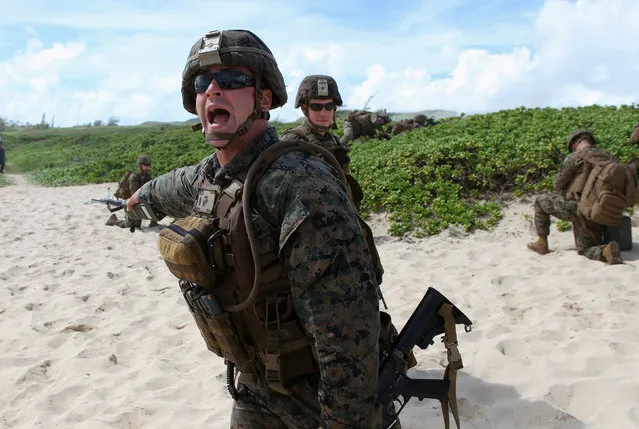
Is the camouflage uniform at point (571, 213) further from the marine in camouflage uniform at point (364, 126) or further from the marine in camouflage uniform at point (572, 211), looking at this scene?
the marine in camouflage uniform at point (364, 126)

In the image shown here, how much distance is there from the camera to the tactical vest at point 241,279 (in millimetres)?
2078

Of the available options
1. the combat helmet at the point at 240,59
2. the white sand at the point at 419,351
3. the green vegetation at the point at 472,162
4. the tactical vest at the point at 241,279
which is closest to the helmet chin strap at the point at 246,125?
the combat helmet at the point at 240,59

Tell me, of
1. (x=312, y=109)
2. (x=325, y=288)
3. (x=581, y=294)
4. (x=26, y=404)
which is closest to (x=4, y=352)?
(x=26, y=404)

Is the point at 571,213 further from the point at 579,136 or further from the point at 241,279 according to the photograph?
the point at 241,279

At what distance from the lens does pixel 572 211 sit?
7.41m

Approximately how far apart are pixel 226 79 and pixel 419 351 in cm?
328

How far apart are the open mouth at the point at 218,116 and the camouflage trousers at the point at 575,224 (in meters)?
6.10

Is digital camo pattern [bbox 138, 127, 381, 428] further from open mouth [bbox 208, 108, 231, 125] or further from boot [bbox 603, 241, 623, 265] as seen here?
boot [bbox 603, 241, 623, 265]

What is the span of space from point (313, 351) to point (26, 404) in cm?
312

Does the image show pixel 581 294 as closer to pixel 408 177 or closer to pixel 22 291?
pixel 408 177

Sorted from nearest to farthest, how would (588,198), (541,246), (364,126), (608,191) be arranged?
(608,191)
(588,198)
(541,246)
(364,126)

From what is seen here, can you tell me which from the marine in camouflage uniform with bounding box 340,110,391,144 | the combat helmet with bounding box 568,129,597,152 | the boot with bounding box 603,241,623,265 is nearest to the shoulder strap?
the boot with bounding box 603,241,623,265

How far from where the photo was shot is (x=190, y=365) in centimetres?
490

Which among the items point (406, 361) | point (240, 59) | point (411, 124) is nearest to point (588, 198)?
point (406, 361)
